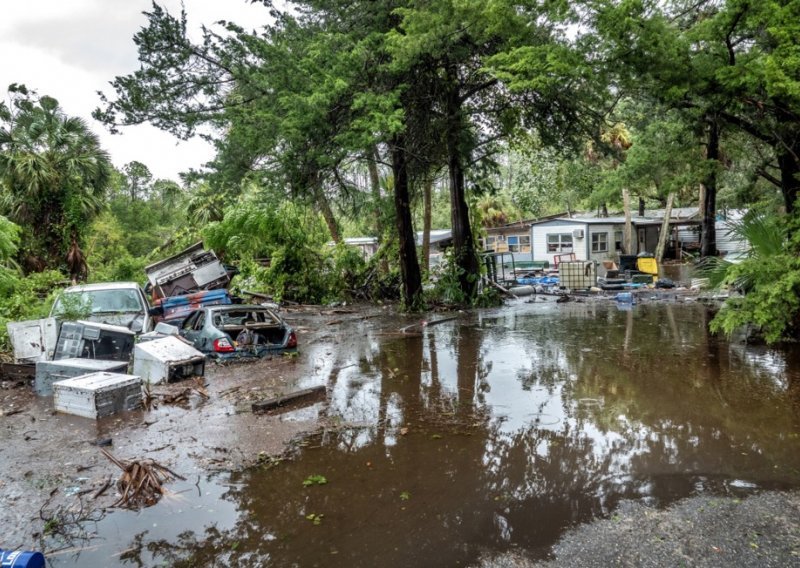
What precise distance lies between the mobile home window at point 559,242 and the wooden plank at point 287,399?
27.1m

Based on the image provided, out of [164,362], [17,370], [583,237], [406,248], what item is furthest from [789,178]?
[583,237]

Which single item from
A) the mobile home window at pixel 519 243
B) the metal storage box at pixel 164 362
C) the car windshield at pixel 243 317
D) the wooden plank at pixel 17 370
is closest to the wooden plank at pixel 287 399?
the metal storage box at pixel 164 362

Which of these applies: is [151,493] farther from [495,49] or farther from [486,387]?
[495,49]

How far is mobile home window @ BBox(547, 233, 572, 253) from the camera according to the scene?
31.9 meters

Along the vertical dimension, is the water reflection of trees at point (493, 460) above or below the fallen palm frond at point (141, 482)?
below

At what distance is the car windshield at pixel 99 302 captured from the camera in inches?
397

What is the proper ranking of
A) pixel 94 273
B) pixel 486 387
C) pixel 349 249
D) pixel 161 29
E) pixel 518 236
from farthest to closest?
pixel 518 236
pixel 94 273
pixel 349 249
pixel 161 29
pixel 486 387

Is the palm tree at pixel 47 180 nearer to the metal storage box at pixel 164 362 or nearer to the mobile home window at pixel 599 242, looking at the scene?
the metal storage box at pixel 164 362

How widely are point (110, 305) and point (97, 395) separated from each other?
505 cm

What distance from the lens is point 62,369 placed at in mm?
7695

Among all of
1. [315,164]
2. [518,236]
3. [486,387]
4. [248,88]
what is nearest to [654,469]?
[486,387]

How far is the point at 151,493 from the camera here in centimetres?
453

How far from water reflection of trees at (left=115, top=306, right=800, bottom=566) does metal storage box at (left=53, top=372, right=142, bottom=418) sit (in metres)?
2.70

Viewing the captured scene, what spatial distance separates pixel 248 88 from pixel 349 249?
8158 millimetres
